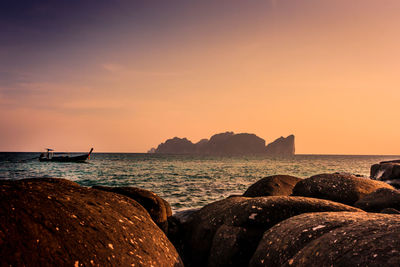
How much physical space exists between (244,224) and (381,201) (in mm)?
3362

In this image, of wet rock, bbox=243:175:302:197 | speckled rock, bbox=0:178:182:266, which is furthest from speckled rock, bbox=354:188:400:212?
speckled rock, bbox=0:178:182:266

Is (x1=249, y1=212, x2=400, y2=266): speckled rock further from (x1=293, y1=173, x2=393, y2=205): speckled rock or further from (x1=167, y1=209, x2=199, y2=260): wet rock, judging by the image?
(x1=293, y1=173, x2=393, y2=205): speckled rock

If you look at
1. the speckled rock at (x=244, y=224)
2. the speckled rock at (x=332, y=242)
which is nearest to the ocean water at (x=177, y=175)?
the speckled rock at (x=244, y=224)

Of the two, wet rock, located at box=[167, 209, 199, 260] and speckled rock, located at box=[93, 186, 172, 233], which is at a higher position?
speckled rock, located at box=[93, 186, 172, 233]

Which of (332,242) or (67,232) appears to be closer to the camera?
(67,232)

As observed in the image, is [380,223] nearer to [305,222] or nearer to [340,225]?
[340,225]

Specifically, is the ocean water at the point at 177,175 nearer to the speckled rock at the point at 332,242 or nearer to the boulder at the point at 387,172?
the speckled rock at the point at 332,242

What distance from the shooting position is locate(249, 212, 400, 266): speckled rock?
2016 mm

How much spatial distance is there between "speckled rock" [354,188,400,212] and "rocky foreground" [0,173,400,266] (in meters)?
1.80

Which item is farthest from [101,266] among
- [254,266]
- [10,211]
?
[254,266]

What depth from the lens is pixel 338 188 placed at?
6.82m

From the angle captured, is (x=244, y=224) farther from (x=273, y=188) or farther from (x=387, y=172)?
(x=387, y=172)

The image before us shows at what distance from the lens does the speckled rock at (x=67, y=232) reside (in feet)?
6.48

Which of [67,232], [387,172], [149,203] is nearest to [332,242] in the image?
[67,232]
